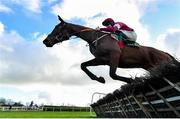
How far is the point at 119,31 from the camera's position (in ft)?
29.2

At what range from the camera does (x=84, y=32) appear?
915cm

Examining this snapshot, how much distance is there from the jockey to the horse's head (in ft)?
3.03

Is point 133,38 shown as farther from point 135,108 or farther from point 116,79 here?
point 135,108

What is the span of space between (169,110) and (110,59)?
5.60 feet

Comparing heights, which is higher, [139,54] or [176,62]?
[139,54]

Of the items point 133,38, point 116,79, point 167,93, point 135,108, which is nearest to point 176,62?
point 167,93

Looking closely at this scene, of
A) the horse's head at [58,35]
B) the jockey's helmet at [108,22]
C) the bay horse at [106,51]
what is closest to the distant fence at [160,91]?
the bay horse at [106,51]

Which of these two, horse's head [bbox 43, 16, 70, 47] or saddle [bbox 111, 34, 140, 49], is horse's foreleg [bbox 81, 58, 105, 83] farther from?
horse's head [bbox 43, 16, 70, 47]

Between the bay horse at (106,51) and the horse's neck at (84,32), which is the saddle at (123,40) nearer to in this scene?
the bay horse at (106,51)

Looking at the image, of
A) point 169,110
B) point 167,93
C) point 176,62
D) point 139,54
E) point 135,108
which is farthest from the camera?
point 135,108

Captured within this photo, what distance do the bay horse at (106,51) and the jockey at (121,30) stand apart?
0.51ft

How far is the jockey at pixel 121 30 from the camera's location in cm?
887

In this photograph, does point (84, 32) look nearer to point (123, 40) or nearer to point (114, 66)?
point (123, 40)

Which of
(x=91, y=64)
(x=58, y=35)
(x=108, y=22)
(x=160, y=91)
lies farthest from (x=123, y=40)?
(x=160, y=91)
